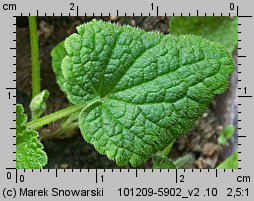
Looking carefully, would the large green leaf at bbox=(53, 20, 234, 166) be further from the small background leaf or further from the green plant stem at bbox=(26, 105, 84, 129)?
the small background leaf

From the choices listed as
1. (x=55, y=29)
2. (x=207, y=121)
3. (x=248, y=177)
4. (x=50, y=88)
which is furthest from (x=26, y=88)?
(x=248, y=177)

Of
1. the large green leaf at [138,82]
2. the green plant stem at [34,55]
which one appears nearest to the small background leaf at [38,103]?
the green plant stem at [34,55]

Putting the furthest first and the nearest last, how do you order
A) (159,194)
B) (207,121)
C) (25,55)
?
(207,121)
(25,55)
(159,194)


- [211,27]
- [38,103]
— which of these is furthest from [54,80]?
[211,27]

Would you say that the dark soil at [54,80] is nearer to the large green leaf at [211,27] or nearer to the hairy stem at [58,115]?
the large green leaf at [211,27]

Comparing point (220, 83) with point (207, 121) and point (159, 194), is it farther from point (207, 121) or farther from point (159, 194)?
point (207, 121)

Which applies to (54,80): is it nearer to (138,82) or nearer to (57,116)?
(57,116)
